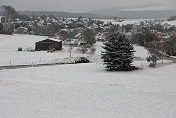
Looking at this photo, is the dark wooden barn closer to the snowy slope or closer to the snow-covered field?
the snow-covered field

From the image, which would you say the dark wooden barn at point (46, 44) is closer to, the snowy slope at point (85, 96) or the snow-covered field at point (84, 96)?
the snow-covered field at point (84, 96)

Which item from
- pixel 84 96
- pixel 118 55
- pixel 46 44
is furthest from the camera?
pixel 46 44

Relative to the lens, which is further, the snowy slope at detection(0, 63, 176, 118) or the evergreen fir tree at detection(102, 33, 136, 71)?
the evergreen fir tree at detection(102, 33, 136, 71)

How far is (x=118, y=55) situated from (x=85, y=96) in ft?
54.0

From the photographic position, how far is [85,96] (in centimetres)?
2109

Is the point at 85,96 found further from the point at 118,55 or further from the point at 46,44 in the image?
the point at 46,44

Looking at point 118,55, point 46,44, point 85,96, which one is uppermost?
point 118,55

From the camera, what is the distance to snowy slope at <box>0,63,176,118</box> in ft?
56.8

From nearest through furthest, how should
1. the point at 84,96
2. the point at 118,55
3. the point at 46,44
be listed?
1. the point at 84,96
2. the point at 118,55
3. the point at 46,44

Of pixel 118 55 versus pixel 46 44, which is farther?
pixel 46 44

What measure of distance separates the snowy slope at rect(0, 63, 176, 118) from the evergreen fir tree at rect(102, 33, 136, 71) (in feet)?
22.1

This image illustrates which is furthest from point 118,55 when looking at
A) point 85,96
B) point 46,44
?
point 46,44

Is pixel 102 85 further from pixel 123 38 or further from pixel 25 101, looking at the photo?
pixel 123 38

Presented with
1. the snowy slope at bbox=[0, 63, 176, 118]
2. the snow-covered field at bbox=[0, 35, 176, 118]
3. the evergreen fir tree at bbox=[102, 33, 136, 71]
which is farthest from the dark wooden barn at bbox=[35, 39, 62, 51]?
the snowy slope at bbox=[0, 63, 176, 118]
